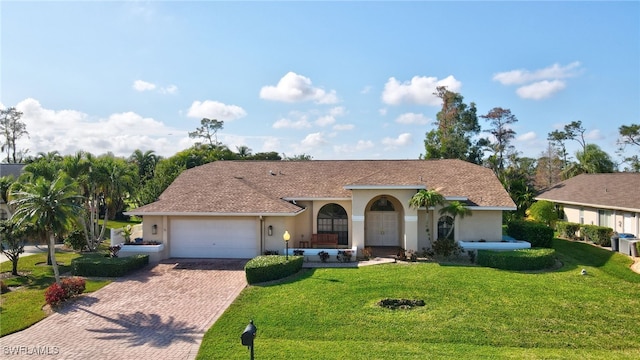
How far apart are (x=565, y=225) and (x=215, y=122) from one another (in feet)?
220

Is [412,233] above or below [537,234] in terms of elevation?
above

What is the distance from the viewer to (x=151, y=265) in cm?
2017

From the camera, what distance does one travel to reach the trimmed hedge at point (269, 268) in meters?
16.3

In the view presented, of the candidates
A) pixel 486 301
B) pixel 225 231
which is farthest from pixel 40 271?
pixel 486 301

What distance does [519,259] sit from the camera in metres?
18.1

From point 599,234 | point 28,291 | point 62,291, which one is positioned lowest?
point 28,291

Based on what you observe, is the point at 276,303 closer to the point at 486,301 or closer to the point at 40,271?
the point at 486,301

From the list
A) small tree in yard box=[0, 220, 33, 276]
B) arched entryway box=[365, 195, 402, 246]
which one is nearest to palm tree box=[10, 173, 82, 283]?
small tree in yard box=[0, 220, 33, 276]

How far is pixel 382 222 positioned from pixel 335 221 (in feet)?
10.2

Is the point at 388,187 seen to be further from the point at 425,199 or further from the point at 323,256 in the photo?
the point at 323,256

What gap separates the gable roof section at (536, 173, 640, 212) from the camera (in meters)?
24.7

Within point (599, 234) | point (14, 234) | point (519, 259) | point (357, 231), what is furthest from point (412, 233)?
point (14, 234)

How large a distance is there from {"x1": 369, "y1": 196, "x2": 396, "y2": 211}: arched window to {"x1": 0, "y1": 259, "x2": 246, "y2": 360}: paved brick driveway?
9.85m

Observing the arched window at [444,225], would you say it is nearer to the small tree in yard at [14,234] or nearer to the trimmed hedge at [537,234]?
the trimmed hedge at [537,234]
